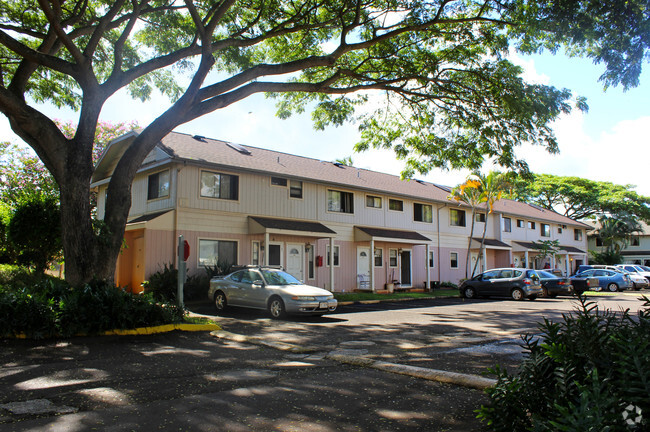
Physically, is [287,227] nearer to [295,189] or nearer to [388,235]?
[295,189]

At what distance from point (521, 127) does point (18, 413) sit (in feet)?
48.1

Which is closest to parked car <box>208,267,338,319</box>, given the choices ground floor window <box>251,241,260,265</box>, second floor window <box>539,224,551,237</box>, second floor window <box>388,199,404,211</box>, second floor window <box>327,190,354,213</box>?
ground floor window <box>251,241,260,265</box>

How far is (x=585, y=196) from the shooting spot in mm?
53781

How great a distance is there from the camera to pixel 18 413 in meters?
4.81

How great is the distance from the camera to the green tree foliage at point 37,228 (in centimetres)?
1675

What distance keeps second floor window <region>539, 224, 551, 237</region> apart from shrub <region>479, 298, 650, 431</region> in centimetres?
4160

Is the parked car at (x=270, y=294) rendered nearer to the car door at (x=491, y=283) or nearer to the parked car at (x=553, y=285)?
the car door at (x=491, y=283)

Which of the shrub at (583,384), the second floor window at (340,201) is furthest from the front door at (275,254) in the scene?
the shrub at (583,384)

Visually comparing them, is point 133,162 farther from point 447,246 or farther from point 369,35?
point 447,246

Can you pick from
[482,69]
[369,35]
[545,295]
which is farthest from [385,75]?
[545,295]

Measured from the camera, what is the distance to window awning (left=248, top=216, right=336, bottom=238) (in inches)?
798

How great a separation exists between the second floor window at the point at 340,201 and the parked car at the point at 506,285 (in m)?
7.18

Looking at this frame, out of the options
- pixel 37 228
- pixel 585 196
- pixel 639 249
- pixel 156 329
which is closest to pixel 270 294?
pixel 156 329

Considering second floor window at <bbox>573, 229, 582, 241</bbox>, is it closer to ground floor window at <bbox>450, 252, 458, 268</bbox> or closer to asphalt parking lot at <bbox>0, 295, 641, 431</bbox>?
ground floor window at <bbox>450, 252, 458, 268</bbox>
